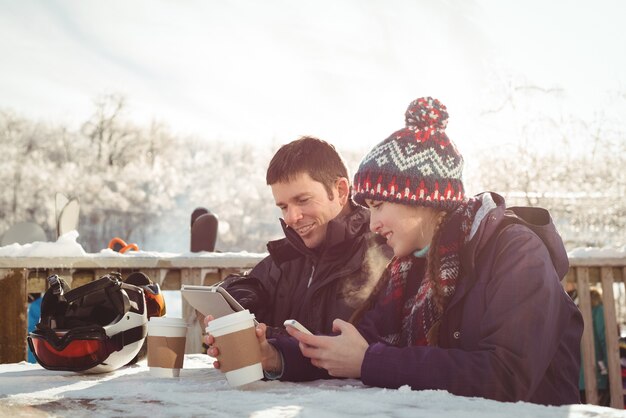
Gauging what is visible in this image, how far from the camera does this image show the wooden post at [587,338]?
475 centimetres

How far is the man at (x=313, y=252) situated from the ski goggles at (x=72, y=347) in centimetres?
62

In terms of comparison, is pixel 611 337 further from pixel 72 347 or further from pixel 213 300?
pixel 72 347

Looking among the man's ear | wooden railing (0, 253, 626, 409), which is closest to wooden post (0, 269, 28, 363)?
wooden railing (0, 253, 626, 409)

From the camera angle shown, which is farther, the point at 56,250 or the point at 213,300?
the point at 56,250

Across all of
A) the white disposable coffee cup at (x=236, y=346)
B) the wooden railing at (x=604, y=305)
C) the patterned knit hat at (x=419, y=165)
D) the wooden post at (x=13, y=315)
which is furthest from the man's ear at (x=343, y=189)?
the wooden railing at (x=604, y=305)

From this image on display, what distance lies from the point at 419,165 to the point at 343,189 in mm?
916

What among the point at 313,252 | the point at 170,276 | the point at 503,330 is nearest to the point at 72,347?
the point at 313,252

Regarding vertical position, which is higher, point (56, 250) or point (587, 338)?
point (56, 250)

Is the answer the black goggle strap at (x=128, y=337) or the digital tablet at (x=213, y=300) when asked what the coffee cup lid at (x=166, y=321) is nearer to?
the digital tablet at (x=213, y=300)

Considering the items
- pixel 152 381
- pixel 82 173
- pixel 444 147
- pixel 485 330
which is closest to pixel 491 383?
pixel 485 330

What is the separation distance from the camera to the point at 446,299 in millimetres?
1688

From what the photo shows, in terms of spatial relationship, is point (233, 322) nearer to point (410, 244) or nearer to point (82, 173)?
point (410, 244)

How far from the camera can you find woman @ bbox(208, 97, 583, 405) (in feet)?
4.83

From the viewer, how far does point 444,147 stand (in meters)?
1.89
